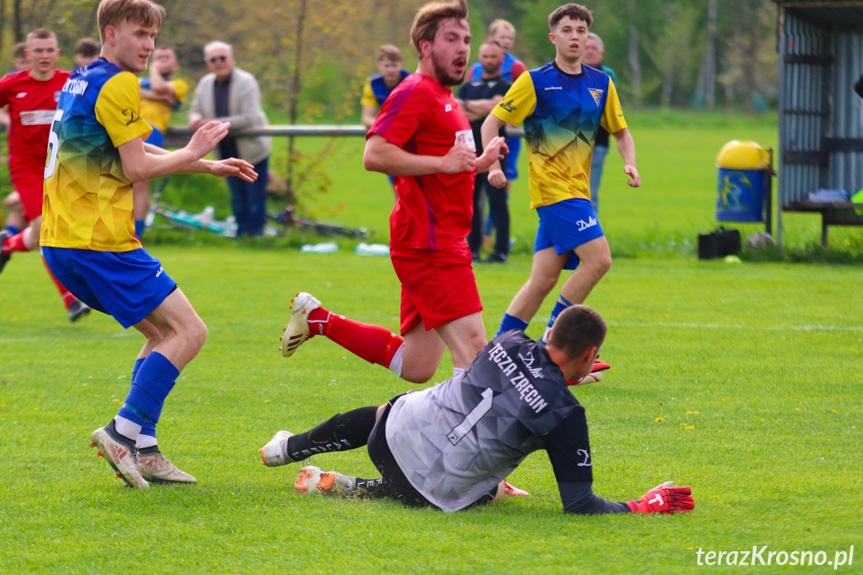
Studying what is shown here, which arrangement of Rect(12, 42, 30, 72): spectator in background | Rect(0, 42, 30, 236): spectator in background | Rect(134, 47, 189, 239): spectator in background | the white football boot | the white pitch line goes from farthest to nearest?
Rect(134, 47, 189, 239): spectator in background
Rect(12, 42, 30, 72): spectator in background
Rect(0, 42, 30, 236): spectator in background
the white pitch line
the white football boot

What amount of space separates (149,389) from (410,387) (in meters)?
2.11

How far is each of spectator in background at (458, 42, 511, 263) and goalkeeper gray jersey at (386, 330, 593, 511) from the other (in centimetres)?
763

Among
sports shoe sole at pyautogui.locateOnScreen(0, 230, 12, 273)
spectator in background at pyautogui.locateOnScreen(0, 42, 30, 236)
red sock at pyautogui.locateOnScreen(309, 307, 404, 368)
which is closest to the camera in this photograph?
red sock at pyautogui.locateOnScreen(309, 307, 404, 368)

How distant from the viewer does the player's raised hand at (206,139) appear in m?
4.14

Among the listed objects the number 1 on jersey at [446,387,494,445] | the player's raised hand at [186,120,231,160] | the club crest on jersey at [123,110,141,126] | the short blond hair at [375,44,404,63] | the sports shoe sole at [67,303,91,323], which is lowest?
the sports shoe sole at [67,303,91,323]

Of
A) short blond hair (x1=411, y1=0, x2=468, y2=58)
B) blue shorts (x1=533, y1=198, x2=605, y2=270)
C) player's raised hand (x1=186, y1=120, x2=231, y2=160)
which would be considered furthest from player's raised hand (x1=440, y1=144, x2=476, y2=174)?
blue shorts (x1=533, y1=198, x2=605, y2=270)

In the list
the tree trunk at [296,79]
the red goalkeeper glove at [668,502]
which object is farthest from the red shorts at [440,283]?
the tree trunk at [296,79]

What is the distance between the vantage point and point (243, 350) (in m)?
7.22

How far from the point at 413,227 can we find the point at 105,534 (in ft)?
5.98

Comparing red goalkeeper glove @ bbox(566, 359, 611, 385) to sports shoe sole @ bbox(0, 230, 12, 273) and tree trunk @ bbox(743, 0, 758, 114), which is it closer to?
sports shoe sole @ bbox(0, 230, 12, 273)

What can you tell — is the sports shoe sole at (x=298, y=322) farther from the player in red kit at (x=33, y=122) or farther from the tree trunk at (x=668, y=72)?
the tree trunk at (x=668, y=72)

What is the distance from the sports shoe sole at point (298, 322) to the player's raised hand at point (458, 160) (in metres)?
A: 1.14

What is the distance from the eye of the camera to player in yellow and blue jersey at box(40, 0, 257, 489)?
413 centimetres

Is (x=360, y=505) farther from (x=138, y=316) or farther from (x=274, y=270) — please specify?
(x=274, y=270)
